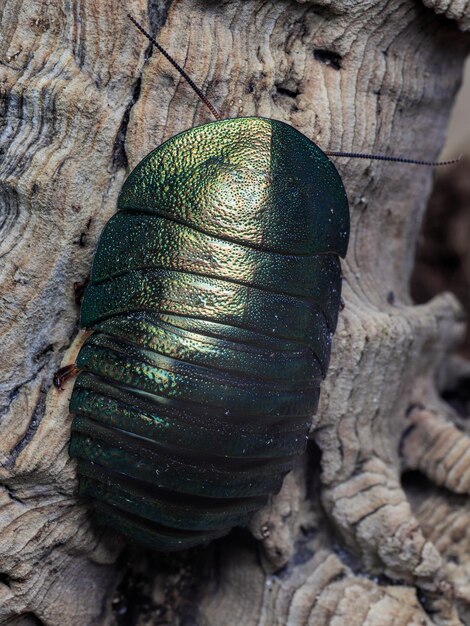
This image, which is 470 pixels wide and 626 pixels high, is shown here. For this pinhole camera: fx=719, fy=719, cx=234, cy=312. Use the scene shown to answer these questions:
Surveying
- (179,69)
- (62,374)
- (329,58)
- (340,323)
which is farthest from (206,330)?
(329,58)

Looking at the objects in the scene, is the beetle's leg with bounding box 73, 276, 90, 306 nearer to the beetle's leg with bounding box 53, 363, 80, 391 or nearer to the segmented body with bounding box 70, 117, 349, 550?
the segmented body with bounding box 70, 117, 349, 550

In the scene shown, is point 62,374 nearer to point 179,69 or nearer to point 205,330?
point 205,330

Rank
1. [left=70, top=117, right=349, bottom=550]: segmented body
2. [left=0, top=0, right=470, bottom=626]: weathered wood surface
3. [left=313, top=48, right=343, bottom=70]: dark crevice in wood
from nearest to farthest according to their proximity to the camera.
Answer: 1. [left=70, top=117, right=349, bottom=550]: segmented body
2. [left=0, top=0, right=470, bottom=626]: weathered wood surface
3. [left=313, top=48, right=343, bottom=70]: dark crevice in wood

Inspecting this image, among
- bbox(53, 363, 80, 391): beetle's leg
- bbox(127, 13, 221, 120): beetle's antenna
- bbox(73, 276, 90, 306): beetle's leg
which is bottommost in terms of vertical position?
bbox(53, 363, 80, 391): beetle's leg

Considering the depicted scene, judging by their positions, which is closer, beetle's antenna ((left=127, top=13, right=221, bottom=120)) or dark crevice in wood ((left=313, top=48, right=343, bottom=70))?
beetle's antenna ((left=127, top=13, right=221, bottom=120))

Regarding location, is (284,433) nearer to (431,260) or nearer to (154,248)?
(154,248)

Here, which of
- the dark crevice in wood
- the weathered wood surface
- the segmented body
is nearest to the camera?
the segmented body

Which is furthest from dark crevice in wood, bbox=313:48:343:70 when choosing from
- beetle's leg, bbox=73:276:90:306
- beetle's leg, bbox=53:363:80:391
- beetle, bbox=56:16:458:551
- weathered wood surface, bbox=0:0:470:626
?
beetle's leg, bbox=53:363:80:391
